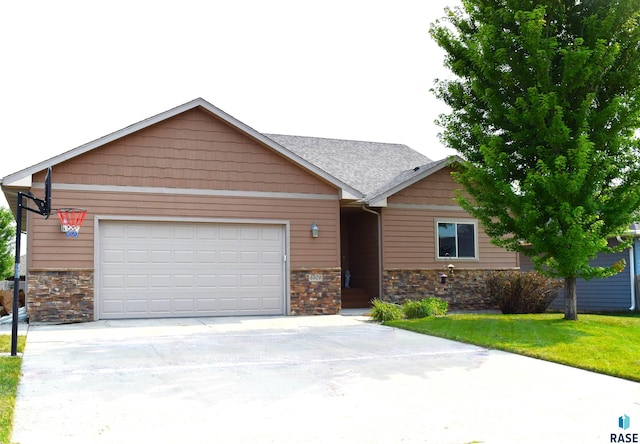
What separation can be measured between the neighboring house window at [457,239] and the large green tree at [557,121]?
365cm

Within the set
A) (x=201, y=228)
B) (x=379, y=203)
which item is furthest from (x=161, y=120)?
(x=379, y=203)

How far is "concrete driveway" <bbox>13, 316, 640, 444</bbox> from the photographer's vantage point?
202 inches

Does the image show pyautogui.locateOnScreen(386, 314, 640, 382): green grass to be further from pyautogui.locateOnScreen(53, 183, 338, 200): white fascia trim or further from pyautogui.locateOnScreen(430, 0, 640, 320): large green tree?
pyautogui.locateOnScreen(53, 183, 338, 200): white fascia trim

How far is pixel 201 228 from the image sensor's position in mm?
14492

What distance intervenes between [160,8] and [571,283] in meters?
10.1

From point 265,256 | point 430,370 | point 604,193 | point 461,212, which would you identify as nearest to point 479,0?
point 604,193

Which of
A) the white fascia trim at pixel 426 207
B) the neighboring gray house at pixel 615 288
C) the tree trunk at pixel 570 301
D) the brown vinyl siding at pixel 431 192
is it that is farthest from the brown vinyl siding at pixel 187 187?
the neighboring gray house at pixel 615 288

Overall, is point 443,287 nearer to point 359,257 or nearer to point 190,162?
point 359,257

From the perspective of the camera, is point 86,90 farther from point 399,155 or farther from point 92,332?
point 399,155

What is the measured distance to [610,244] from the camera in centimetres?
1955

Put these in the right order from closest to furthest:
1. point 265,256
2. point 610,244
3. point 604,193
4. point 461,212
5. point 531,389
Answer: point 531,389 → point 604,193 → point 265,256 → point 461,212 → point 610,244

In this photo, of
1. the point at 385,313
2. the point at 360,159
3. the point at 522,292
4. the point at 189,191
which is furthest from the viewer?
the point at 360,159

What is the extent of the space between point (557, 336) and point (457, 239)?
750 centimetres

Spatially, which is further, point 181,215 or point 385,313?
point 181,215
